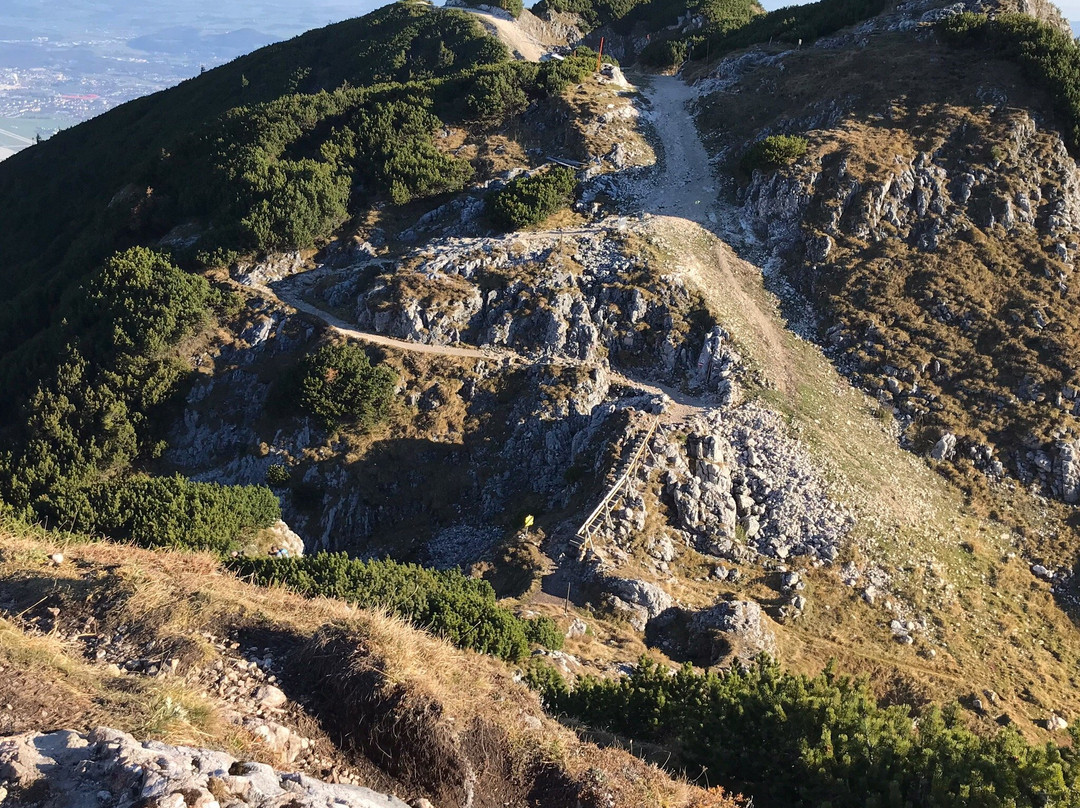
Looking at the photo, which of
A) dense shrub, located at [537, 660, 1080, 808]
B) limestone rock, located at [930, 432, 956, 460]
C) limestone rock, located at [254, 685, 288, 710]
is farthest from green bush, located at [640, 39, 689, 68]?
limestone rock, located at [254, 685, 288, 710]

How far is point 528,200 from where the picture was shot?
145 ft

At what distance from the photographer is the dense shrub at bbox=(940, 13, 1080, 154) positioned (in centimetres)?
4166

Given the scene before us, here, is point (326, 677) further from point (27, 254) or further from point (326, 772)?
point (27, 254)

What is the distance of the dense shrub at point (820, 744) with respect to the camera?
12.3 metres

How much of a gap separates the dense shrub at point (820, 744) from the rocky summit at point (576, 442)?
0.08 m

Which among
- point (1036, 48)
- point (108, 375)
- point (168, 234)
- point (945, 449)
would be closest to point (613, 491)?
point (945, 449)

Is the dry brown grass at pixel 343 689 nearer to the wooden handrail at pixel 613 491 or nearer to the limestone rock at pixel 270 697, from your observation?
the limestone rock at pixel 270 697

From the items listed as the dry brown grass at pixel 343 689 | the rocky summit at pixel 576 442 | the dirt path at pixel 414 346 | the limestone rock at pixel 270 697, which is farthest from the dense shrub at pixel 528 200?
the limestone rock at pixel 270 697

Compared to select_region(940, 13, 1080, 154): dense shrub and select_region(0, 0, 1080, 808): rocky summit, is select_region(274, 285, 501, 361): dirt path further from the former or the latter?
select_region(940, 13, 1080, 154): dense shrub

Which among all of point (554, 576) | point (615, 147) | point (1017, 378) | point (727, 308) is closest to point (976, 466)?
point (1017, 378)

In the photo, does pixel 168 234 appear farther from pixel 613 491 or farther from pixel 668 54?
pixel 668 54

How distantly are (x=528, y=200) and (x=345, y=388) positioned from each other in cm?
1678

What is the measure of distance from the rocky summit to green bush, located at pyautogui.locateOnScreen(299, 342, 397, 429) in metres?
0.23

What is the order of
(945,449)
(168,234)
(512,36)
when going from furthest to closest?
(512,36) < (168,234) < (945,449)
